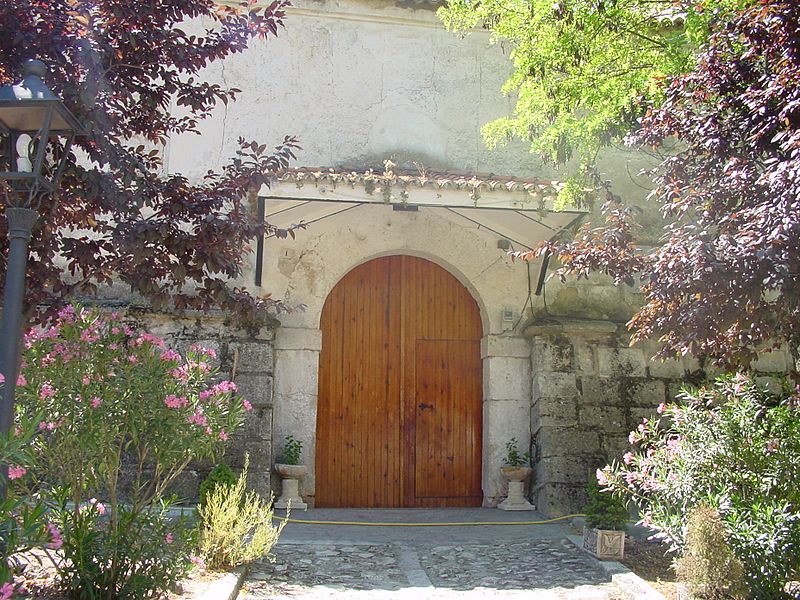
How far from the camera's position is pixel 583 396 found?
841 centimetres

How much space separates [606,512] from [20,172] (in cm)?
463

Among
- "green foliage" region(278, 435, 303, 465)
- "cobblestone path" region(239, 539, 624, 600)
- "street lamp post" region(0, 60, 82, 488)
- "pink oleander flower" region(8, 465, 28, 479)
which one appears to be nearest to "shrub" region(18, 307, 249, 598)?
"pink oleander flower" region(8, 465, 28, 479)

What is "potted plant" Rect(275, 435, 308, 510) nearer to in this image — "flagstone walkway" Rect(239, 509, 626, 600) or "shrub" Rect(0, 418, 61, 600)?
"flagstone walkway" Rect(239, 509, 626, 600)

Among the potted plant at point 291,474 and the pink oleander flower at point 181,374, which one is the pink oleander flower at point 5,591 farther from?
the potted plant at point 291,474

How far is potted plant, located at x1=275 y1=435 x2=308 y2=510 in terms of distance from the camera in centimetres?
791

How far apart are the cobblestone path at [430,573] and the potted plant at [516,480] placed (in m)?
1.44

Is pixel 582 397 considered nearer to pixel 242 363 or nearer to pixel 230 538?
pixel 242 363

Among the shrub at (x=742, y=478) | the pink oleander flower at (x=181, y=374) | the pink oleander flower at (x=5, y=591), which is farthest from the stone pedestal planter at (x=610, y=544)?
the pink oleander flower at (x=5, y=591)

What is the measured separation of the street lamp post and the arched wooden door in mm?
4904

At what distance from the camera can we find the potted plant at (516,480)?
831 cm

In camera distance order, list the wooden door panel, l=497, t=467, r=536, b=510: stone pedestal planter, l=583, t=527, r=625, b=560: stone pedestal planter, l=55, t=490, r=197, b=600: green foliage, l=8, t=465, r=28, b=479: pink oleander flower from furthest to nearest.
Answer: the wooden door panel
l=497, t=467, r=536, b=510: stone pedestal planter
l=583, t=527, r=625, b=560: stone pedestal planter
l=55, t=490, r=197, b=600: green foliage
l=8, t=465, r=28, b=479: pink oleander flower

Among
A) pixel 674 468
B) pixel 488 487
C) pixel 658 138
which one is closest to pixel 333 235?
pixel 488 487

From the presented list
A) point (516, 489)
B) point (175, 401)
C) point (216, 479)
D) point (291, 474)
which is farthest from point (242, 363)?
point (175, 401)

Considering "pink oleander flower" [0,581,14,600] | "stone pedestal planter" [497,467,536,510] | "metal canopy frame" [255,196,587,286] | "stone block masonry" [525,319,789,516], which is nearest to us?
"pink oleander flower" [0,581,14,600]
